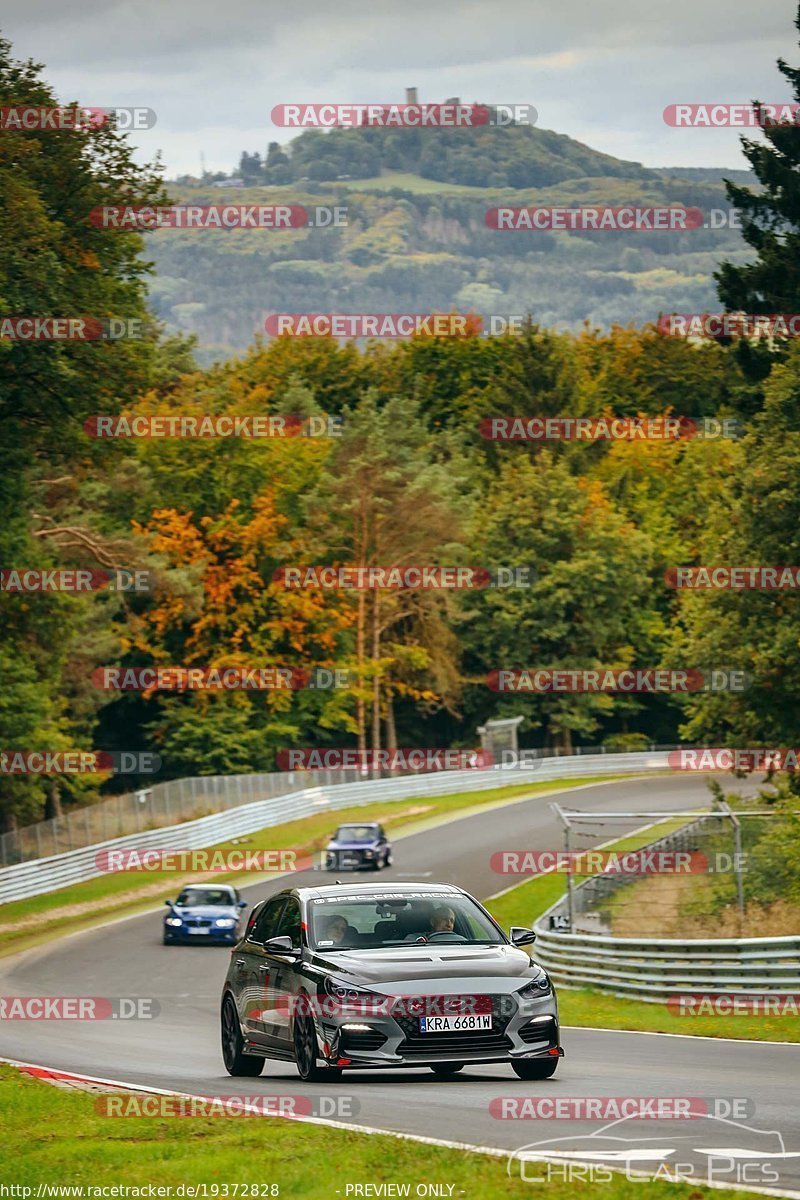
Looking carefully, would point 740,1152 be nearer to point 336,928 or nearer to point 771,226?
point 336,928

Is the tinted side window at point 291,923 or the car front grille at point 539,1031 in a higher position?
the tinted side window at point 291,923

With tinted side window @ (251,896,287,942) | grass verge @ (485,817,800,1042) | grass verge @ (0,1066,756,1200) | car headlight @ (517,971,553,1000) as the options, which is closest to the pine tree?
grass verge @ (485,817,800,1042)

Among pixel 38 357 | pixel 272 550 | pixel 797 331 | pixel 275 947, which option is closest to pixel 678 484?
pixel 272 550

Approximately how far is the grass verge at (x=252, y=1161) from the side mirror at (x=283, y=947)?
264cm

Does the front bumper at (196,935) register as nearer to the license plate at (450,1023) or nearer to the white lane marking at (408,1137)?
the white lane marking at (408,1137)

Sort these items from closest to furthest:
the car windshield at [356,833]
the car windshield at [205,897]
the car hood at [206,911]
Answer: the car hood at [206,911] → the car windshield at [205,897] → the car windshield at [356,833]

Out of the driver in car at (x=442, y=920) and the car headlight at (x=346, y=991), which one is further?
the driver in car at (x=442, y=920)

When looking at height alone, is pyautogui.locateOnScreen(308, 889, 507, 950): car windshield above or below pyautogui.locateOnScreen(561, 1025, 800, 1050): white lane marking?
above

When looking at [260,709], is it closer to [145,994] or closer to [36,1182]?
[145,994]

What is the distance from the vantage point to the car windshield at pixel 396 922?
550 inches

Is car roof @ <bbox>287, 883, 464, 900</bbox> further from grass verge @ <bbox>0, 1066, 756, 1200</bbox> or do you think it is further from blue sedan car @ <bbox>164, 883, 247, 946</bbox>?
blue sedan car @ <bbox>164, 883, 247, 946</bbox>

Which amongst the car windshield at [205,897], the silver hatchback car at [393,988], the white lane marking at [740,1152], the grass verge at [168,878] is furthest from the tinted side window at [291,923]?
the grass verge at [168,878]

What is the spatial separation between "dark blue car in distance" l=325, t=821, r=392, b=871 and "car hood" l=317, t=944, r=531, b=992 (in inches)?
1493

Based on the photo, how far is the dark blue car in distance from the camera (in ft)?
169
